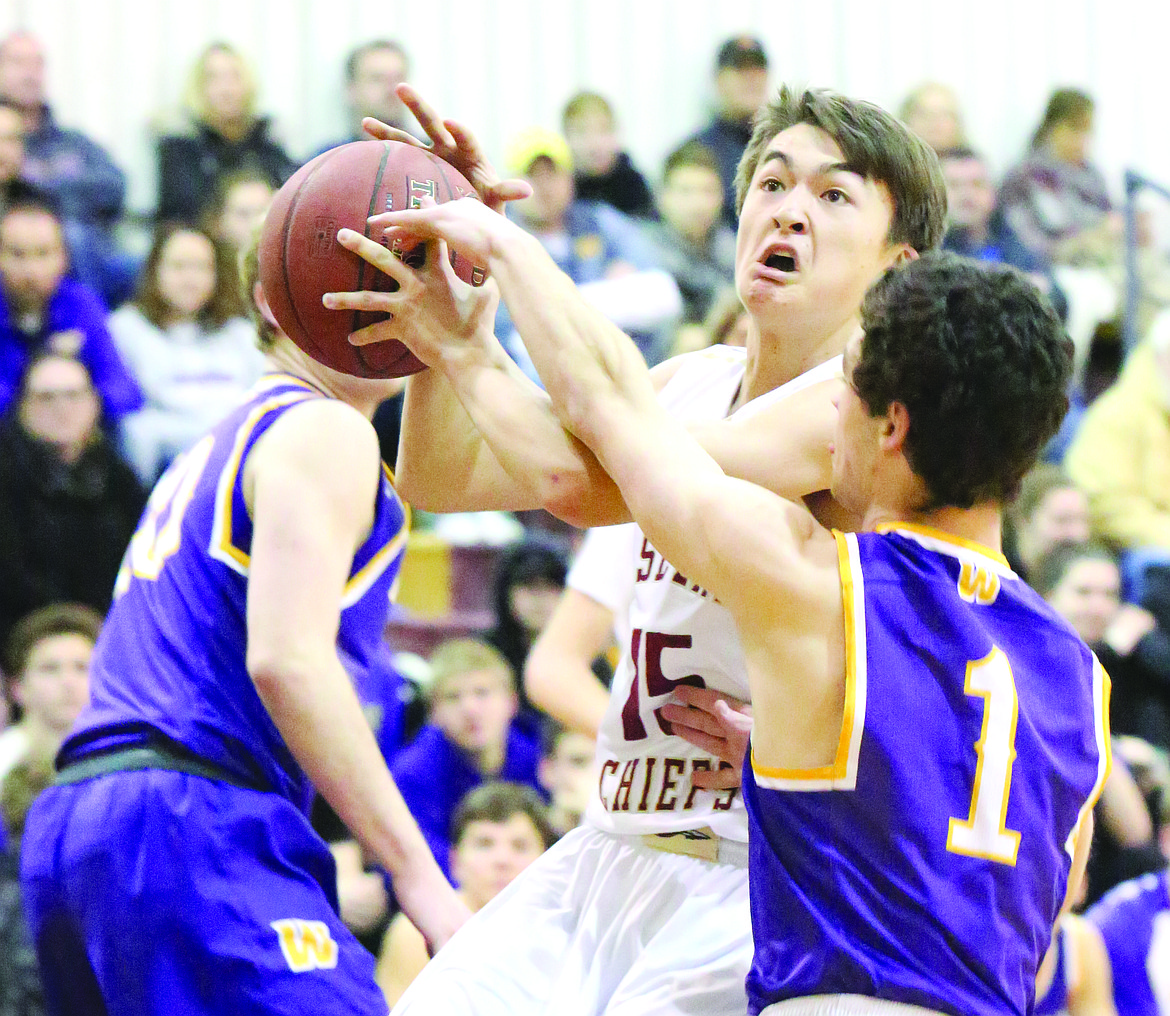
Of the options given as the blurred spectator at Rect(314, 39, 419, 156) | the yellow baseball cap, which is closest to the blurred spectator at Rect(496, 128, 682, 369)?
the yellow baseball cap

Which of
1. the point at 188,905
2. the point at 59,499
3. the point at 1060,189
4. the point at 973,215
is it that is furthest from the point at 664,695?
the point at 1060,189

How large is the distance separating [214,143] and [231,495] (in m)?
5.14

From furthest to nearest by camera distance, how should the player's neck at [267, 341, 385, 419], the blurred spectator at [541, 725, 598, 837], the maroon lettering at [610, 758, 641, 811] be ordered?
the blurred spectator at [541, 725, 598, 837]
the player's neck at [267, 341, 385, 419]
the maroon lettering at [610, 758, 641, 811]

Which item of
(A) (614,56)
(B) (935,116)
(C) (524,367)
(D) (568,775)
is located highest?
(A) (614,56)

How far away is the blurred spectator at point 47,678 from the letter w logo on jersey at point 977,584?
147 inches

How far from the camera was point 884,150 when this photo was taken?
317cm

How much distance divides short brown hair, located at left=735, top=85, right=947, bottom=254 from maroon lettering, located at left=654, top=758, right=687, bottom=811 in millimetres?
1057

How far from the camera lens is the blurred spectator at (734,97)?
30.7 ft

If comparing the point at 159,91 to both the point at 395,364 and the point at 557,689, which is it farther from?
the point at 395,364

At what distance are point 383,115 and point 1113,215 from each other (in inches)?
169

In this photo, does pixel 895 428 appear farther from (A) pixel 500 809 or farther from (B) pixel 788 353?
(A) pixel 500 809

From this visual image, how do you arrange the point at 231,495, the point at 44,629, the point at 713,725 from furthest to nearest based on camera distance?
1. the point at 44,629
2. the point at 231,495
3. the point at 713,725

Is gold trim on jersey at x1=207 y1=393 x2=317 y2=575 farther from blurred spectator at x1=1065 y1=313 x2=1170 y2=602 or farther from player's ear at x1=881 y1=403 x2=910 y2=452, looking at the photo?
blurred spectator at x1=1065 y1=313 x2=1170 y2=602

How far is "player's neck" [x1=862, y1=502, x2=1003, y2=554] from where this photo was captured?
8.41 ft
